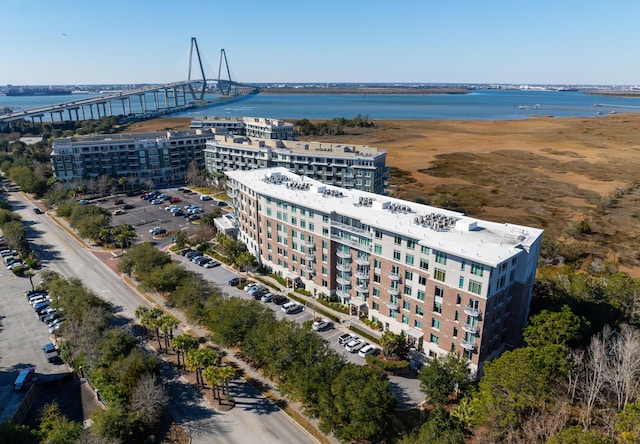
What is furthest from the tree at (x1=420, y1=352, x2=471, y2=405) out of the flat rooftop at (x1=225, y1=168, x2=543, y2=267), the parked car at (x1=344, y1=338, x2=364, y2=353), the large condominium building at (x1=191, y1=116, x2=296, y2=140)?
the large condominium building at (x1=191, y1=116, x2=296, y2=140)

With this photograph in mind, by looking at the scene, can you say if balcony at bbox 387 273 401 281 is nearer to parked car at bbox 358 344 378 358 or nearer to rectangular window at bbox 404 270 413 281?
rectangular window at bbox 404 270 413 281

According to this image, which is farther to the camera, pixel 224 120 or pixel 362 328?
pixel 224 120

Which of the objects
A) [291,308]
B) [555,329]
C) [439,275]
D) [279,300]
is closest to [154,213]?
[279,300]

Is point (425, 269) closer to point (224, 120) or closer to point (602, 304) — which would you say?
point (602, 304)

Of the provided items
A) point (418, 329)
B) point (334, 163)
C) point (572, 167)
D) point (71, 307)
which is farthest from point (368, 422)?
point (572, 167)

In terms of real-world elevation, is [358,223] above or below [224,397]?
above

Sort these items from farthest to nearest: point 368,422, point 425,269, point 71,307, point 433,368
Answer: point 71,307 → point 425,269 → point 433,368 → point 368,422

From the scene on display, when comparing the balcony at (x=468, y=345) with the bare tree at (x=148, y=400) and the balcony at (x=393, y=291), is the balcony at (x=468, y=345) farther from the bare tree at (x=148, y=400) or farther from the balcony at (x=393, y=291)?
the bare tree at (x=148, y=400)
